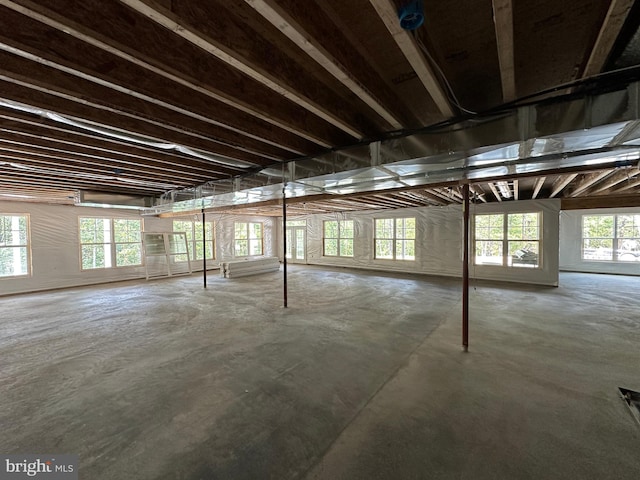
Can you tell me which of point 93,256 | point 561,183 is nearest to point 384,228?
point 561,183

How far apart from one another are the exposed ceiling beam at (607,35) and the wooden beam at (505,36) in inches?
13.3

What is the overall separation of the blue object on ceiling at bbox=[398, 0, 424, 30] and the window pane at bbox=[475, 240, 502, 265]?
6.95 meters

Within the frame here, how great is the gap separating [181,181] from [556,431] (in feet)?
17.2

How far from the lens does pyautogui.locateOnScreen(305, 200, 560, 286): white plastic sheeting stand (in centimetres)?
599

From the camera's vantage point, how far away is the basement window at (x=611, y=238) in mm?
7203

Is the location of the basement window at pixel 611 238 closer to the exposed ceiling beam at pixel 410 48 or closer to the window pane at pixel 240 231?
the exposed ceiling beam at pixel 410 48

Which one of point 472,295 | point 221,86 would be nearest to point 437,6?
point 221,86

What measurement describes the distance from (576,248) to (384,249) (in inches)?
222

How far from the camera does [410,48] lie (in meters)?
1.32

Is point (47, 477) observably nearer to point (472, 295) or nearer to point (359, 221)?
point (472, 295)

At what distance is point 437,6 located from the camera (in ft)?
4.27

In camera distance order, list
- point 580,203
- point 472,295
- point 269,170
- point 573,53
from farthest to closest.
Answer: point 580,203, point 472,295, point 269,170, point 573,53

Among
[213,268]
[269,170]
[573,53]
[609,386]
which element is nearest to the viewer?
[573,53]

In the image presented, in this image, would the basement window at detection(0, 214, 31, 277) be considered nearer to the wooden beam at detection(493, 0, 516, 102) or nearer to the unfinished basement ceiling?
the unfinished basement ceiling
